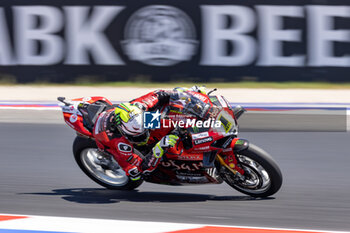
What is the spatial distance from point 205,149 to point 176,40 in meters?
7.31

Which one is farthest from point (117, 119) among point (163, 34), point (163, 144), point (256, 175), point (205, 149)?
point (163, 34)

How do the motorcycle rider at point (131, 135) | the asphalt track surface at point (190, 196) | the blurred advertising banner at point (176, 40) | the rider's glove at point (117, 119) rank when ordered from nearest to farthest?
the asphalt track surface at point (190, 196), the motorcycle rider at point (131, 135), the rider's glove at point (117, 119), the blurred advertising banner at point (176, 40)

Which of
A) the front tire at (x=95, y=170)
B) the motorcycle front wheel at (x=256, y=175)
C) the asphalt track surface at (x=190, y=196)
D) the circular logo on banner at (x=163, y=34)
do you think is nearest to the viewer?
the asphalt track surface at (x=190, y=196)

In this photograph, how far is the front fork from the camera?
5.57 metres

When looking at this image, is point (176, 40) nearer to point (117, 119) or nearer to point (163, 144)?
point (117, 119)

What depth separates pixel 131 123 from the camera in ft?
18.9

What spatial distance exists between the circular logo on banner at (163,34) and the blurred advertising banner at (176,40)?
19 millimetres

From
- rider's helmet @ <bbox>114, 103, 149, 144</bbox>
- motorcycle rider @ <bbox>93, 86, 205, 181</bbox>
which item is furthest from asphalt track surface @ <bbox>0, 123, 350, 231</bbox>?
rider's helmet @ <bbox>114, 103, 149, 144</bbox>

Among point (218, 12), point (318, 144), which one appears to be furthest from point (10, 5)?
point (318, 144)

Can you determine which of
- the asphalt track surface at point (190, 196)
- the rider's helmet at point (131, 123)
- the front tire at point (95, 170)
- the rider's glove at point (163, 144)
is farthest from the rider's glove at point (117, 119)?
the asphalt track surface at point (190, 196)

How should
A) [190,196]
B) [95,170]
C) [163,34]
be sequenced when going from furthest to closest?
1. [163,34]
2. [95,170]
3. [190,196]

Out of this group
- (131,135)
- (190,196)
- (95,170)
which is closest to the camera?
(131,135)

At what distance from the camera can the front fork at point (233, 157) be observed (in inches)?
219

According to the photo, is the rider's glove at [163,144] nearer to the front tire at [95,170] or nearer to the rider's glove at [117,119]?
the rider's glove at [117,119]
